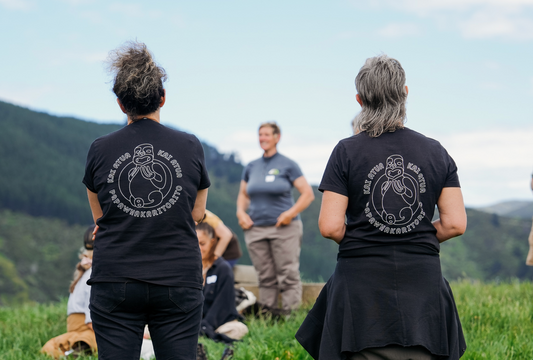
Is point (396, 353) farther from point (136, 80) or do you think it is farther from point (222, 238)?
point (222, 238)

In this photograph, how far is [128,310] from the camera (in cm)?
222

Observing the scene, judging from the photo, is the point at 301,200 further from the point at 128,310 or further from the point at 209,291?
the point at 128,310

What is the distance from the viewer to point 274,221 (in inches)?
241

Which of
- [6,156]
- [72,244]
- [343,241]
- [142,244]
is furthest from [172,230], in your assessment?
[6,156]

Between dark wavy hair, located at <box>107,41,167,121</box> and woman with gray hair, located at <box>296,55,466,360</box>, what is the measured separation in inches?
33.7

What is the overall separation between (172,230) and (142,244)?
138mm


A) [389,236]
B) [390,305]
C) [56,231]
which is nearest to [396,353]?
[390,305]

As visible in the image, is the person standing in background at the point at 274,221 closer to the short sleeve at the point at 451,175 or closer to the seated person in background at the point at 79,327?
the seated person in background at the point at 79,327

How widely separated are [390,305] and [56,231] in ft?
121

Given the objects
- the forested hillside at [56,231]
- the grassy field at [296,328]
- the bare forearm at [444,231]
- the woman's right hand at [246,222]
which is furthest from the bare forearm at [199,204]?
the forested hillside at [56,231]

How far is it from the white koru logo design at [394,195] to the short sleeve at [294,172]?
3986mm

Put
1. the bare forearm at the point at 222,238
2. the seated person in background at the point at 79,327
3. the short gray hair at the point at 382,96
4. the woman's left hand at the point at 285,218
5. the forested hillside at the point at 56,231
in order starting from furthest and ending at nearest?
the forested hillside at the point at 56,231 → the bare forearm at the point at 222,238 → the woman's left hand at the point at 285,218 → the seated person in background at the point at 79,327 → the short gray hair at the point at 382,96

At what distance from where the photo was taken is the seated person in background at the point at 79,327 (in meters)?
4.20

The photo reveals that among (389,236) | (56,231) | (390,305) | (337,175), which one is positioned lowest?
(56,231)
